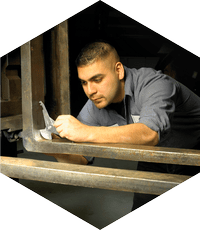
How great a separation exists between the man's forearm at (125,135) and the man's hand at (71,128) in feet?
0.09

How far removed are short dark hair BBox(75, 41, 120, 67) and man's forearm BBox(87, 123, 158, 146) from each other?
0.90 feet

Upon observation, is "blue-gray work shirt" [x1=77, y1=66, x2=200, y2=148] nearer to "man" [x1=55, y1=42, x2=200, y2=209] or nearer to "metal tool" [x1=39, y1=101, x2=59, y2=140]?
"man" [x1=55, y1=42, x2=200, y2=209]

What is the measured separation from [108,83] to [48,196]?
0.61 metres

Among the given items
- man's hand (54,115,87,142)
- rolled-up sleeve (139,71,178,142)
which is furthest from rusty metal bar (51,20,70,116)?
rolled-up sleeve (139,71,178,142)

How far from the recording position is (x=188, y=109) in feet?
3.99

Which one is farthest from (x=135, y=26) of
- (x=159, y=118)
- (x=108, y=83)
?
(x=159, y=118)

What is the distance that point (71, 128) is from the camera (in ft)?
4.24

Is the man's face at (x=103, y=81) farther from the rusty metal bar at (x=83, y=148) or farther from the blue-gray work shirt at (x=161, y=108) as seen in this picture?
the rusty metal bar at (x=83, y=148)

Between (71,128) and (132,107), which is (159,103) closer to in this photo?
(132,107)

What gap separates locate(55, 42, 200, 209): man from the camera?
1.18 meters

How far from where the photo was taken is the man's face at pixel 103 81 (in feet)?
4.01

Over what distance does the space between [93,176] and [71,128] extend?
0.72ft

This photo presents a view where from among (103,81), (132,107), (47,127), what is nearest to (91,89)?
(103,81)

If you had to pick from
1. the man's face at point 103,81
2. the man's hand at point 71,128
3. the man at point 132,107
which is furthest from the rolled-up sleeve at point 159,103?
the man's hand at point 71,128
